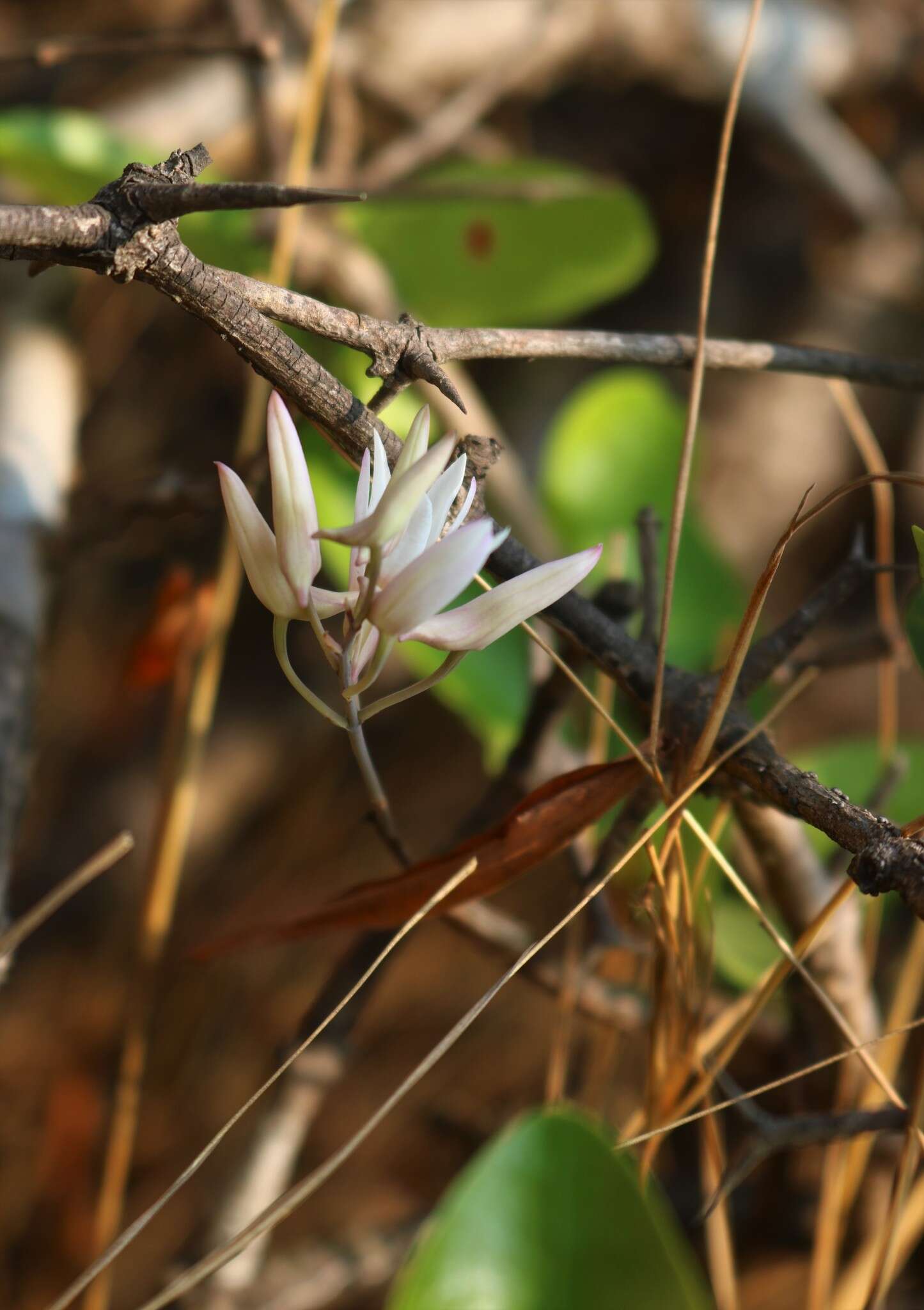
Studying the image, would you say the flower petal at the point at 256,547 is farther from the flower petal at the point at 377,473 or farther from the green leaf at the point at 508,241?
the green leaf at the point at 508,241

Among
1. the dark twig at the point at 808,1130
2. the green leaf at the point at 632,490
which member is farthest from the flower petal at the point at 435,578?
the green leaf at the point at 632,490

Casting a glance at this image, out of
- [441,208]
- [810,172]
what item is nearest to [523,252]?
[441,208]

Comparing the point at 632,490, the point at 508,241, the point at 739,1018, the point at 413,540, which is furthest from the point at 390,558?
the point at 508,241

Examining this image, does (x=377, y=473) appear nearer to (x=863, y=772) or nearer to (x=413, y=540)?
(x=413, y=540)

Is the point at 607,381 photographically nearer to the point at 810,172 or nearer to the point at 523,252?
the point at 523,252

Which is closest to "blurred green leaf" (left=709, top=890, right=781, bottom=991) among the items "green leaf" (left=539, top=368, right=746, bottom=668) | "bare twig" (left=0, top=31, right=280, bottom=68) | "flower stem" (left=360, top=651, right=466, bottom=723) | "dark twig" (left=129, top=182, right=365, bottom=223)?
"green leaf" (left=539, top=368, right=746, bottom=668)

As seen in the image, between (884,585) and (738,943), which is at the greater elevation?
(884,585)

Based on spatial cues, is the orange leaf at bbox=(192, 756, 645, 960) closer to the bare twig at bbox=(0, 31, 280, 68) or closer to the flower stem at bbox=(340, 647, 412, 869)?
the flower stem at bbox=(340, 647, 412, 869)
